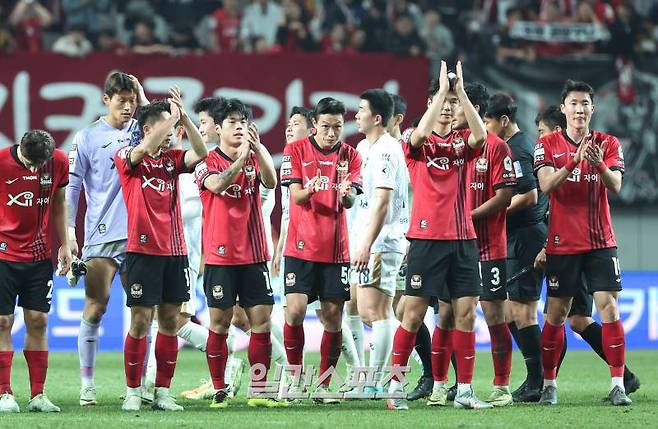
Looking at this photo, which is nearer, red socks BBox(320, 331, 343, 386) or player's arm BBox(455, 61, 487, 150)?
player's arm BBox(455, 61, 487, 150)

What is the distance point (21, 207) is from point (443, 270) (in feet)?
9.34

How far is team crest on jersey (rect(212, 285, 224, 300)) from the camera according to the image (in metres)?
8.91

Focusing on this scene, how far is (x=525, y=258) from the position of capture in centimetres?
1002

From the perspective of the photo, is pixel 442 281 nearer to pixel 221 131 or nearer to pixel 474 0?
pixel 221 131

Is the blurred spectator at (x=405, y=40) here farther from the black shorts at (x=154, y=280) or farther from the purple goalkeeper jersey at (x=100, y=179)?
the black shorts at (x=154, y=280)

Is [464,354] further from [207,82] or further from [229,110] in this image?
[207,82]

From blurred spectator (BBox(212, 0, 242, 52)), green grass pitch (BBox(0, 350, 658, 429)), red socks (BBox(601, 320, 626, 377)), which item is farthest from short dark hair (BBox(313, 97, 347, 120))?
blurred spectator (BBox(212, 0, 242, 52))

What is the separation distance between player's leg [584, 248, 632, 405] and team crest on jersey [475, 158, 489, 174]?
3.18ft

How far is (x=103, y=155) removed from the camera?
9445mm

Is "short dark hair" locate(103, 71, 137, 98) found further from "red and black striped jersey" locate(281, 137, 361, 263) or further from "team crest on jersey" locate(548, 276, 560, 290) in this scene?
"team crest on jersey" locate(548, 276, 560, 290)

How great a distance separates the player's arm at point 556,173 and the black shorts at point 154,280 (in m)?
2.57

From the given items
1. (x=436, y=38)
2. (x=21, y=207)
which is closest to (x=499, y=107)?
(x=21, y=207)

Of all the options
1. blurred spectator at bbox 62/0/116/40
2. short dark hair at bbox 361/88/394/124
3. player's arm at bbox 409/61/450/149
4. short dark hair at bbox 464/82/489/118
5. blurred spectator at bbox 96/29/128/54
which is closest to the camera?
Result: player's arm at bbox 409/61/450/149

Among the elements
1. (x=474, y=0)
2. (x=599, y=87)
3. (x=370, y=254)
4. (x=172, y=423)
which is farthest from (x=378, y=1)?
(x=172, y=423)
